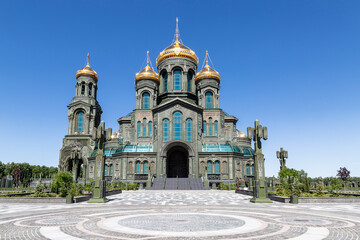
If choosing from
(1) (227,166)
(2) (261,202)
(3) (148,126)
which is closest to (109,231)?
(2) (261,202)

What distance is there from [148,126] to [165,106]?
5.97 metres

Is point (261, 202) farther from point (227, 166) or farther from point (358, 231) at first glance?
point (227, 166)

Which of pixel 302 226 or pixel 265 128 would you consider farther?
pixel 265 128

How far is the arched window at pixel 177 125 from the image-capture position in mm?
46284

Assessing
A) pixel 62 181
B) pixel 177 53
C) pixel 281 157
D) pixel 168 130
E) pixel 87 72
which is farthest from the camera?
pixel 87 72

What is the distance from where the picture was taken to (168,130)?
4656 centimetres

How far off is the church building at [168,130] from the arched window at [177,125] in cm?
17

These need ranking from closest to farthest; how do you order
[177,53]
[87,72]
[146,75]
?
1. [177,53]
2. [146,75]
3. [87,72]

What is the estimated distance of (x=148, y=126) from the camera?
167 ft

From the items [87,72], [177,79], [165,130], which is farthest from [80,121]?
[177,79]

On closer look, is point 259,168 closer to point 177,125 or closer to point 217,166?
point 217,166

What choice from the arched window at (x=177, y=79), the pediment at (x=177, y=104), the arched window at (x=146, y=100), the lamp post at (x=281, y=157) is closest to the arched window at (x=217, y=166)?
→ the pediment at (x=177, y=104)

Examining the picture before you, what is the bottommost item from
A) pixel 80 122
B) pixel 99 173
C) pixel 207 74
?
pixel 99 173

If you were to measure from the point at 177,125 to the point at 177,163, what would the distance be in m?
7.27
